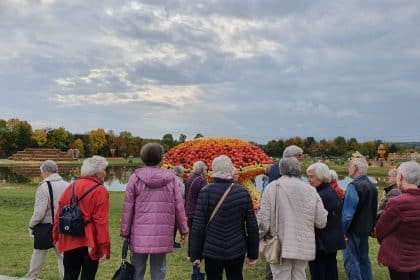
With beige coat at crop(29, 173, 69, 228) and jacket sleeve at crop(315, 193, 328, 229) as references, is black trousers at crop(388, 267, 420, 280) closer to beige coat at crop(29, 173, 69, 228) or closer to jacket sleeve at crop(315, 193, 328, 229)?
jacket sleeve at crop(315, 193, 328, 229)

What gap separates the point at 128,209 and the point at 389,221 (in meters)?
2.62

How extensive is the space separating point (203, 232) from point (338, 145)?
71677mm

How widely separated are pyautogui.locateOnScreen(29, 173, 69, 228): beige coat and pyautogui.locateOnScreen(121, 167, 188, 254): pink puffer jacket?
4.72 feet

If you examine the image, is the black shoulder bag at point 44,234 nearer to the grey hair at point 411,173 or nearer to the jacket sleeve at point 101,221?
the jacket sleeve at point 101,221

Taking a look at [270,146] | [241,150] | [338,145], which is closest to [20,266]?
[241,150]

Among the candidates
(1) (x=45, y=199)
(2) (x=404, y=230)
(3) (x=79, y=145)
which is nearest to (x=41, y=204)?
(1) (x=45, y=199)

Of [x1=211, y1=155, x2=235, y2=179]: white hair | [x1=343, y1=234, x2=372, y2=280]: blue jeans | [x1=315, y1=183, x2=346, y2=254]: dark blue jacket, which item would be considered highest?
[x1=211, y1=155, x2=235, y2=179]: white hair

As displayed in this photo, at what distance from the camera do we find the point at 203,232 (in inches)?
193

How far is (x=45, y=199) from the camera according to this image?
620cm

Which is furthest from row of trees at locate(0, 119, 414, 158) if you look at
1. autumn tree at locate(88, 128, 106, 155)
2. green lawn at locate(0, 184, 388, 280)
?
green lawn at locate(0, 184, 388, 280)

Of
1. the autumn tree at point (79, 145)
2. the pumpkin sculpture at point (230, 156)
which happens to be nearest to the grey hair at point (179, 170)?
the pumpkin sculpture at point (230, 156)

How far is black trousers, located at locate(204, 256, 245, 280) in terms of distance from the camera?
493cm

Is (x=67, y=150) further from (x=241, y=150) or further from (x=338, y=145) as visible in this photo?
(x=241, y=150)

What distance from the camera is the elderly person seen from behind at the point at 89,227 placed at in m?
5.07
